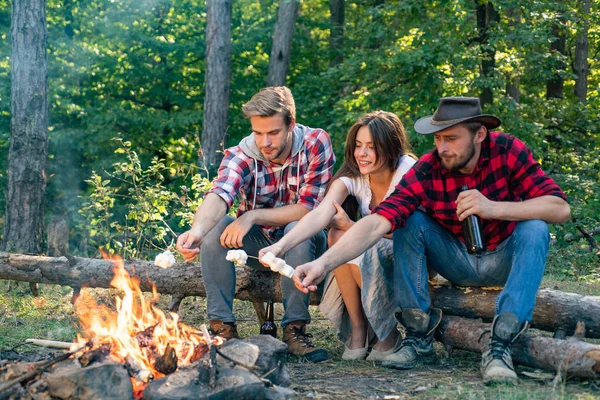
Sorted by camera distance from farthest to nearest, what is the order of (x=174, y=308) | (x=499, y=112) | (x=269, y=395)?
(x=499, y=112) < (x=174, y=308) < (x=269, y=395)

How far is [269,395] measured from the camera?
338cm

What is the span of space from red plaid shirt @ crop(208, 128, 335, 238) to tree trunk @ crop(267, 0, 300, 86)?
10.5 m

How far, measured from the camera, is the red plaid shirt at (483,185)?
421 centimetres

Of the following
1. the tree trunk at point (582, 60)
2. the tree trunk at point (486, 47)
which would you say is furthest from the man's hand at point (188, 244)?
the tree trunk at point (582, 60)

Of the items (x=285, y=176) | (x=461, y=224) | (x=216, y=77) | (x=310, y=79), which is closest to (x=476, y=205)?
(x=461, y=224)

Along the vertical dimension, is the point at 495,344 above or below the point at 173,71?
below

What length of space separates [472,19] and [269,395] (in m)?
12.4

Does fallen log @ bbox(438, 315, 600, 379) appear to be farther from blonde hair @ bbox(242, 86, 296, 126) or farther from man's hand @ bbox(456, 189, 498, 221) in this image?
blonde hair @ bbox(242, 86, 296, 126)

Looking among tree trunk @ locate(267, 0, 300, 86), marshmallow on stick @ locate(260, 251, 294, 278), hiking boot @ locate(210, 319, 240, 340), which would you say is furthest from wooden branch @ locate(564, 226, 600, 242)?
marshmallow on stick @ locate(260, 251, 294, 278)

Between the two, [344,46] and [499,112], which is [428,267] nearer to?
[499,112]

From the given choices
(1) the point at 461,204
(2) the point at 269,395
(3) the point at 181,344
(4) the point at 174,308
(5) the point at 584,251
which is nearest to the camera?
(2) the point at 269,395

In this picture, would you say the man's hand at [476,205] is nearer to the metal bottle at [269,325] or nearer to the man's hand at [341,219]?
the man's hand at [341,219]

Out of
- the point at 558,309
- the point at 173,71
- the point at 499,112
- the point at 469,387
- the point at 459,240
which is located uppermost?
the point at 173,71

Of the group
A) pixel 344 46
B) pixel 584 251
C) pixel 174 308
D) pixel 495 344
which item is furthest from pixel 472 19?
pixel 495 344
